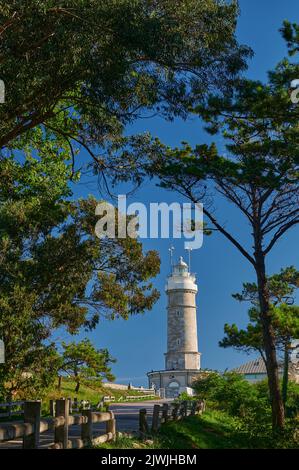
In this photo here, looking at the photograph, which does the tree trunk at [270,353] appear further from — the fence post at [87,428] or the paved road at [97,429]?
the fence post at [87,428]

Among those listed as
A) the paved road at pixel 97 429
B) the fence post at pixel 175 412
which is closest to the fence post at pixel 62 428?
the paved road at pixel 97 429

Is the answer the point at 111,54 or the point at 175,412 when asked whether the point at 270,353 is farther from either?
the point at 111,54

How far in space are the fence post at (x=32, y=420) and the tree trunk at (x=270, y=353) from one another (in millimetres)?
11112

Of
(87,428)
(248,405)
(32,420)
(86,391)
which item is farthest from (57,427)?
(86,391)

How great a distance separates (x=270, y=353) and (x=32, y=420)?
12.4m

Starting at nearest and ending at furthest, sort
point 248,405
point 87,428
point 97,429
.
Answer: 1. point 87,428
2. point 97,429
3. point 248,405

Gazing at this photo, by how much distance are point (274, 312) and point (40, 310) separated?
9.09 metres

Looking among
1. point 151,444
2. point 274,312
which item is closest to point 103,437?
point 151,444

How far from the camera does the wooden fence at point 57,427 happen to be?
21.7 feet

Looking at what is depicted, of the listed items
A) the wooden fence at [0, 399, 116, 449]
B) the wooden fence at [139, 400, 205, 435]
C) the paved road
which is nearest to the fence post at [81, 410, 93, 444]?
the wooden fence at [0, 399, 116, 449]

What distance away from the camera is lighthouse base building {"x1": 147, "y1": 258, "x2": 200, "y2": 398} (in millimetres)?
63719

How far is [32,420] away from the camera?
710 cm

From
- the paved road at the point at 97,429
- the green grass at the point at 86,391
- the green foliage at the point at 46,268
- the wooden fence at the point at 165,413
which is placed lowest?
the paved road at the point at 97,429
